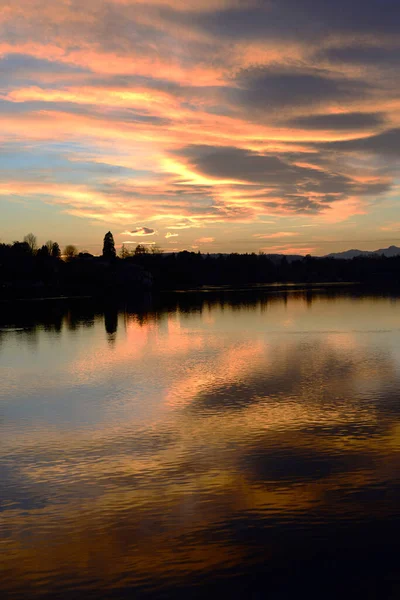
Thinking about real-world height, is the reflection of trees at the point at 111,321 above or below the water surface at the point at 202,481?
above

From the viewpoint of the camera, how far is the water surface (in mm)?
14828

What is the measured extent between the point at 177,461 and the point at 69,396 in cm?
1507

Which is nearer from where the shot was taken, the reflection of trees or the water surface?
the water surface

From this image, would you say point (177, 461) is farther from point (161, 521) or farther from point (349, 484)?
point (349, 484)

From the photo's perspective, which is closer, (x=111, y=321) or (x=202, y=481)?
(x=202, y=481)

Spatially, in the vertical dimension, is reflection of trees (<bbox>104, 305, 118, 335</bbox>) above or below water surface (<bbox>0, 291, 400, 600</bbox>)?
A: above

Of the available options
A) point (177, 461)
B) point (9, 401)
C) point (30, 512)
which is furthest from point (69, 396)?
point (30, 512)

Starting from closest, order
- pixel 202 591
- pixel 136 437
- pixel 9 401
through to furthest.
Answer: pixel 202 591, pixel 136 437, pixel 9 401

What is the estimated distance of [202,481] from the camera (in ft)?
67.7

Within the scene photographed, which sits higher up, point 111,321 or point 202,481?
point 111,321

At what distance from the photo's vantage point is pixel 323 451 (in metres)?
23.6

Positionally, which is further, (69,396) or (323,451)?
(69,396)

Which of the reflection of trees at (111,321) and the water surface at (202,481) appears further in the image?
the reflection of trees at (111,321)

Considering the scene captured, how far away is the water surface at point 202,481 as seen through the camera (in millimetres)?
14828
